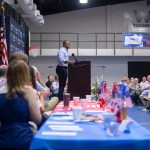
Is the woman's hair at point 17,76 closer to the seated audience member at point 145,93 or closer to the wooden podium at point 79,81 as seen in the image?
the wooden podium at point 79,81

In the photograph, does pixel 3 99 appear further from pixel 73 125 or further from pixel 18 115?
pixel 73 125

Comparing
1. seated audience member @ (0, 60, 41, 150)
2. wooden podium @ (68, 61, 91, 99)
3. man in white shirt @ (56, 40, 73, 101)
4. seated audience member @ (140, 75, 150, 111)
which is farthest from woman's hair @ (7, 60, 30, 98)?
seated audience member @ (140, 75, 150, 111)

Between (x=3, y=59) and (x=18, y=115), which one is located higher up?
(x=3, y=59)

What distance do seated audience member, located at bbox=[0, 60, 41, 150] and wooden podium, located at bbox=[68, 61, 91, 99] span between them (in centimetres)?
275

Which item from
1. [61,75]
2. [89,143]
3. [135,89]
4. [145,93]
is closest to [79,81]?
[61,75]

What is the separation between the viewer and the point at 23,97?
2.33 m

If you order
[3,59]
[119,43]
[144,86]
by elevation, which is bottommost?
[144,86]

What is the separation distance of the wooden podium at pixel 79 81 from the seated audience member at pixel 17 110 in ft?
9.03

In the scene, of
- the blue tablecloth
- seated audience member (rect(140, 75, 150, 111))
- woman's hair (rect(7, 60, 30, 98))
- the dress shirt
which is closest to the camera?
the blue tablecloth

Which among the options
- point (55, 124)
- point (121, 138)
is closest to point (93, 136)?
point (121, 138)

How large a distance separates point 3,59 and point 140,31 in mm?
11374

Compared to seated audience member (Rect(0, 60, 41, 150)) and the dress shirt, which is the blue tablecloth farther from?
the dress shirt

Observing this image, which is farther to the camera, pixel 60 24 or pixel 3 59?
pixel 60 24

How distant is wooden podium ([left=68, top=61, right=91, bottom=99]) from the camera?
5.14 metres
